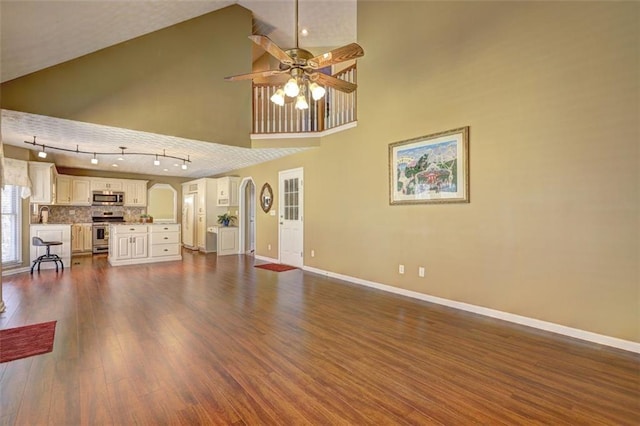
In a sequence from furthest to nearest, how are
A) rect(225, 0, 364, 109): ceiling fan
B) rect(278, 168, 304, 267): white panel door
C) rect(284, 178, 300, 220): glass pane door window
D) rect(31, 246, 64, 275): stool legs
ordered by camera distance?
1. rect(284, 178, 300, 220): glass pane door window
2. rect(278, 168, 304, 267): white panel door
3. rect(31, 246, 64, 275): stool legs
4. rect(225, 0, 364, 109): ceiling fan

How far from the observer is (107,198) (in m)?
8.95

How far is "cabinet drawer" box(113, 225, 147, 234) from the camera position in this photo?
6859 mm

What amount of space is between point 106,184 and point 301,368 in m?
9.32

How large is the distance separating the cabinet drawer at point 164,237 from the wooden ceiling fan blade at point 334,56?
6171 millimetres

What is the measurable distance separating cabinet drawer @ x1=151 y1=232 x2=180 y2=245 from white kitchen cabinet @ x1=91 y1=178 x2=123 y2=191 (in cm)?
311

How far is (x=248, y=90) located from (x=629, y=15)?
17.3 feet

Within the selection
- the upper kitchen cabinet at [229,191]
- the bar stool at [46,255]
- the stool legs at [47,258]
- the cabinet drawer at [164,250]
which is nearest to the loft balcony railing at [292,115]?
the upper kitchen cabinet at [229,191]

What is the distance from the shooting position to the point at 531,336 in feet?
9.75

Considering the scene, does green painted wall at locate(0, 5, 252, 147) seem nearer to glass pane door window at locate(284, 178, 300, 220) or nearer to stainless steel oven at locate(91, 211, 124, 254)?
glass pane door window at locate(284, 178, 300, 220)

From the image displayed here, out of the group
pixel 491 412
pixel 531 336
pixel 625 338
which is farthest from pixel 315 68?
pixel 625 338

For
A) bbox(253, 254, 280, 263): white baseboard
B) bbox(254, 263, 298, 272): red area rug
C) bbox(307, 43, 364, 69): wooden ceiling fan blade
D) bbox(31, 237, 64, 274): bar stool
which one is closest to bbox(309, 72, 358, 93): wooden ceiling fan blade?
bbox(307, 43, 364, 69): wooden ceiling fan blade

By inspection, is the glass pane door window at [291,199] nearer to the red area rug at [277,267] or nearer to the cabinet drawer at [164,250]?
the red area rug at [277,267]

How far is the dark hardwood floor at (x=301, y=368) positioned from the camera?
6.03 feet

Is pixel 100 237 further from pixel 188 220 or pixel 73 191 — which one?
pixel 188 220
